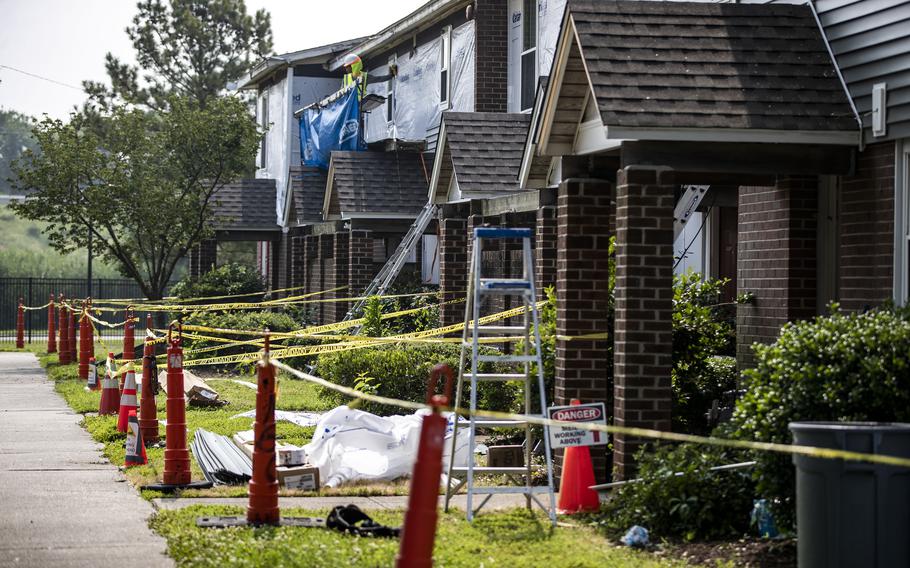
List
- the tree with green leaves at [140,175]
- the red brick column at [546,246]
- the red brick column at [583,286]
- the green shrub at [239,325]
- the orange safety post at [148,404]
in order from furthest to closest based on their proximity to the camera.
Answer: the tree with green leaves at [140,175], the green shrub at [239,325], the red brick column at [546,246], the orange safety post at [148,404], the red brick column at [583,286]

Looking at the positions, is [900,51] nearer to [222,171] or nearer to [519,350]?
[519,350]

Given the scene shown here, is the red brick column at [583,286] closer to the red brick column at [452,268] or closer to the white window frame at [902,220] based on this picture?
the white window frame at [902,220]

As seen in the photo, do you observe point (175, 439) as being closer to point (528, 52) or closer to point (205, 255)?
point (528, 52)

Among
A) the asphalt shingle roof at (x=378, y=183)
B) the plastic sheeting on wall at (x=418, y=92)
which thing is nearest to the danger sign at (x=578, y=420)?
the asphalt shingle roof at (x=378, y=183)

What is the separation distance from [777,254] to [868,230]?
135 cm

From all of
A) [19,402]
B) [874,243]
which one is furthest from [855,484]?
[19,402]

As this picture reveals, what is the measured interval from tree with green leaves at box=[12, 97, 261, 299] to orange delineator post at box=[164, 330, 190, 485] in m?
16.9

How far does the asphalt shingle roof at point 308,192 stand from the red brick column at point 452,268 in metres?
9.88

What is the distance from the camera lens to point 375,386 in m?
16.1

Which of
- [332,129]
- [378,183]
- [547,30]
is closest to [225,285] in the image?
[332,129]

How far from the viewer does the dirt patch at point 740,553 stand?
304 inches

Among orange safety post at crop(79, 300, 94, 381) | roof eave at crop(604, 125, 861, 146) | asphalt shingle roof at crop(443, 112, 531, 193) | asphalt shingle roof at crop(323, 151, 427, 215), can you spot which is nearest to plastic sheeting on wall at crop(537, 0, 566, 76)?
asphalt shingle roof at crop(443, 112, 531, 193)

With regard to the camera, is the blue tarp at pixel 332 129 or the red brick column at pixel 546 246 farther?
the blue tarp at pixel 332 129

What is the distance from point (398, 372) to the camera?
1644 cm
